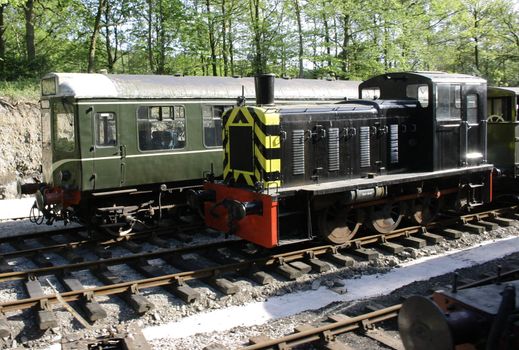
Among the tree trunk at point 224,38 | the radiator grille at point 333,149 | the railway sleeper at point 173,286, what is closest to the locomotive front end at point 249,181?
the radiator grille at point 333,149

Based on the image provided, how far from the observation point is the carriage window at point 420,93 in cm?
1007

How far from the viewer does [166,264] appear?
8.70 metres

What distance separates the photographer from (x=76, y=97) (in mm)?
9883

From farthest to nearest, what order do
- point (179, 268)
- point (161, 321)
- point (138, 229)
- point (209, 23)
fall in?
point (209, 23) < point (138, 229) < point (179, 268) < point (161, 321)

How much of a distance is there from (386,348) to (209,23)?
21899 millimetres

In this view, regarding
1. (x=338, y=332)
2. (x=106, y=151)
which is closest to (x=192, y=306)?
(x=338, y=332)

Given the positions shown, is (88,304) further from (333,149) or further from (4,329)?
(333,149)

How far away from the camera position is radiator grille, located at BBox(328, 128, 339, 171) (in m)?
9.05

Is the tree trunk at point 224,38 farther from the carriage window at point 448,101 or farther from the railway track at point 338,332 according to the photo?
the railway track at point 338,332

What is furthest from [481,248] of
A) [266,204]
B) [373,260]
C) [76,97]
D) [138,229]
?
[76,97]

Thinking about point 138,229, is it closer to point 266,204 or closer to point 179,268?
point 179,268

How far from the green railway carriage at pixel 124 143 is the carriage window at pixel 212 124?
0.07ft

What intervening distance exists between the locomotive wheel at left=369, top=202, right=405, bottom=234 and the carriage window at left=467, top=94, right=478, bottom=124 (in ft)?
7.85

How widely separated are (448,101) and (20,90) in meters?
14.6
